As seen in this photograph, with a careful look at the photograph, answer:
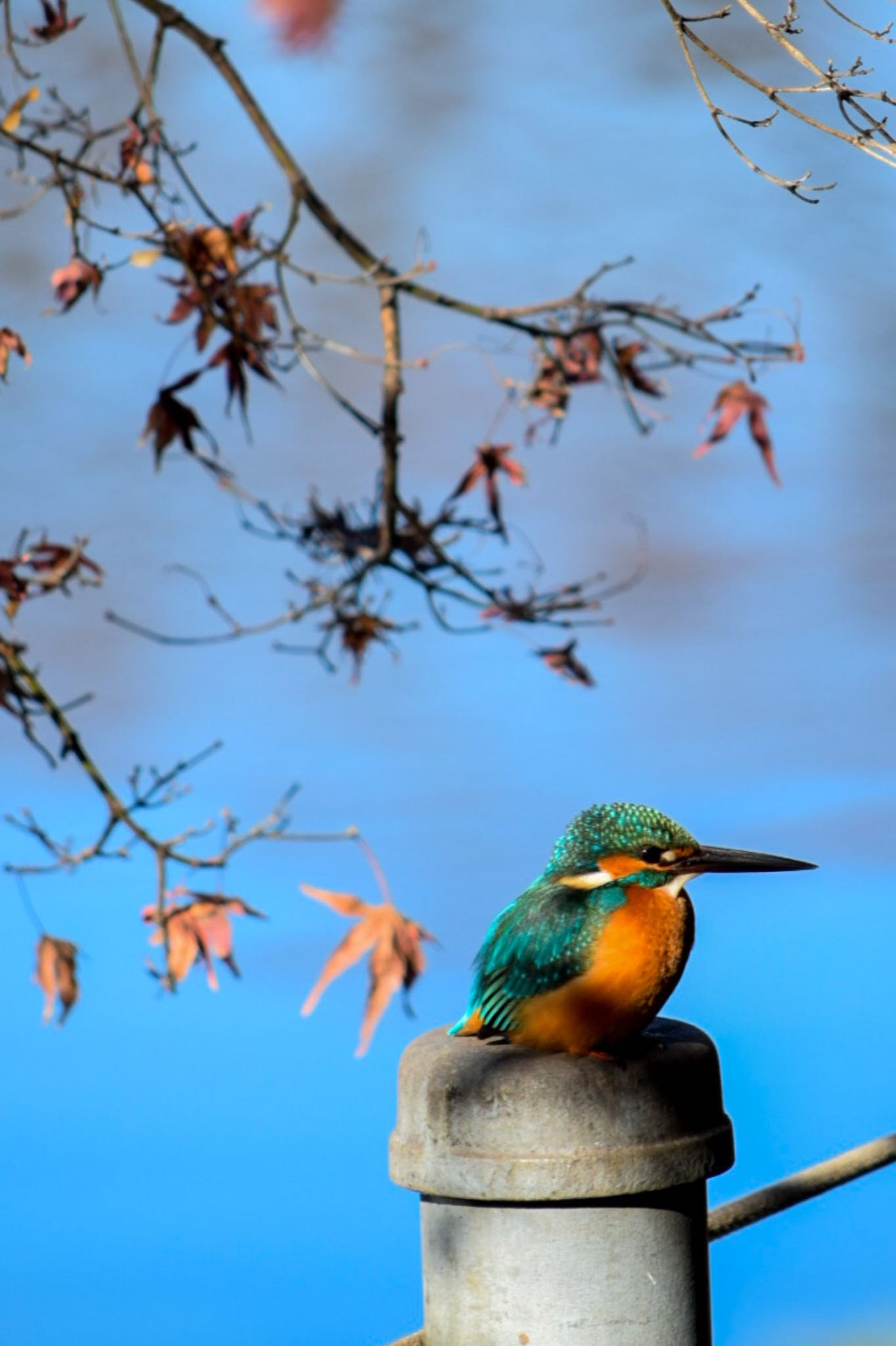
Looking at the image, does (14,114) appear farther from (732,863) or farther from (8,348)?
(732,863)

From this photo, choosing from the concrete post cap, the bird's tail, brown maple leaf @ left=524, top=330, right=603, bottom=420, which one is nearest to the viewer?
the concrete post cap

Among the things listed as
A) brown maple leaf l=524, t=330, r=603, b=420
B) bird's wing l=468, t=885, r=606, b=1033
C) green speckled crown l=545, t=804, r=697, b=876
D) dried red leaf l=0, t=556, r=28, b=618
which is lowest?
bird's wing l=468, t=885, r=606, b=1033

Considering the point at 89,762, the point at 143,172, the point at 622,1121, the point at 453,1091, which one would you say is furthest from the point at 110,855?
the point at 143,172

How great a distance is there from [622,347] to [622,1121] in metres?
1.96

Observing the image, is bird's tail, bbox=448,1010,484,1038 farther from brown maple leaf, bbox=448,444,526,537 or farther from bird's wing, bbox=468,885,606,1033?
brown maple leaf, bbox=448,444,526,537

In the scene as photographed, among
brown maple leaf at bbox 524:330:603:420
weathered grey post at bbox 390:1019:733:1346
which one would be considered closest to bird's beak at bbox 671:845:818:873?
weathered grey post at bbox 390:1019:733:1346

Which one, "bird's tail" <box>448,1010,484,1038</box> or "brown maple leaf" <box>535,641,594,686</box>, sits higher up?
"brown maple leaf" <box>535,641,594,686</box>

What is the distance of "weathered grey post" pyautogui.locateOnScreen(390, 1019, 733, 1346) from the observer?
171 cm

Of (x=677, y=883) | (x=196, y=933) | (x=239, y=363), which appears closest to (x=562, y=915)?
(x=677, y=883)

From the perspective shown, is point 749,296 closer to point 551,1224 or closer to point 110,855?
point 110,855

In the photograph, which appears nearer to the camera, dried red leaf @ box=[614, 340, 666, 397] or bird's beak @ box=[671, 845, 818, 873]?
bird's beak @ box=[671, 845, 818, 873]

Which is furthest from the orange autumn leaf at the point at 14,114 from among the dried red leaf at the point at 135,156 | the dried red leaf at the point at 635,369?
the dried red leaf at the point at 635,369

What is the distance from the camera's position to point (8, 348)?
268 centimetres

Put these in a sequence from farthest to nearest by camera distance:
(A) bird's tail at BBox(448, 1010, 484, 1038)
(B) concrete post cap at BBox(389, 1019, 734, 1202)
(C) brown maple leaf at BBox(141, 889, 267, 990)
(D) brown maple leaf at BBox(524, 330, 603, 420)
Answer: (D) brown maple leaf at BBox(524, 330, 603, 420), (C) brown maple leaf at BBox(141, 889, 267, 990), (A) bird's tail at BBox(448, 1010, 484, 1038), (B) concrete post cap at BBox(389, 1019, 734, 1202)
